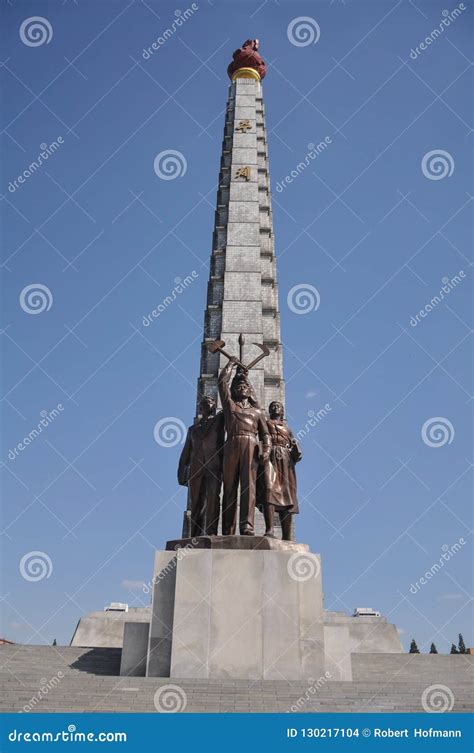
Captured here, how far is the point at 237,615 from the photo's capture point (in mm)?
9531

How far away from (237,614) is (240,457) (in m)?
2.42

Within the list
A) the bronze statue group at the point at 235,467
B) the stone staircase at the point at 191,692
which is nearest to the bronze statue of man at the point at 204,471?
the bronze statue group at the point at 235,467

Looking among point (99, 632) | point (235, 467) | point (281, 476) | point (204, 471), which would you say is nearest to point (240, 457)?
point (235, 467)

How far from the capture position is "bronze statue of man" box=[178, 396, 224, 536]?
10.8 meters

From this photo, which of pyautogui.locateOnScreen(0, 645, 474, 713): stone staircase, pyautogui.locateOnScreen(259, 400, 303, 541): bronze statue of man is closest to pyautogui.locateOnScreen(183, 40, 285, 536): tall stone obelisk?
pyautogui.locateOnScreen(259, 400, 303, 541): bronze statue of man

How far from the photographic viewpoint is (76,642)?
1510 centimetres

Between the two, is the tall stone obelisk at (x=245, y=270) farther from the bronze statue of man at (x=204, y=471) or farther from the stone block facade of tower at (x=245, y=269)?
the bronze statue of man at (x=204, y=471)

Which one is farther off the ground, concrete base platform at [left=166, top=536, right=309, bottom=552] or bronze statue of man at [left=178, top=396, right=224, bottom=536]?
bronze statue of man at [left=178, top=396, right=224, bottom=536]

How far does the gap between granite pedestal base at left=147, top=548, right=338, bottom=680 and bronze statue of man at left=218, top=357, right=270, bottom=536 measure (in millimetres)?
762

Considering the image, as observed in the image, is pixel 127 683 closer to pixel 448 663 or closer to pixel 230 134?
pixel 448 663

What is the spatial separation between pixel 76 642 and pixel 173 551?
6525 millimetres

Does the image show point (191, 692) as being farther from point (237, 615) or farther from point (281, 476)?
point (281, 476)

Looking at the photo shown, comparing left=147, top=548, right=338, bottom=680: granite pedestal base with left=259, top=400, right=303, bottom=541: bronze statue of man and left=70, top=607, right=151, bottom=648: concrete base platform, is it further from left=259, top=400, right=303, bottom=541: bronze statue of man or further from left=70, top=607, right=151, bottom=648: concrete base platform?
left=70, top=607, right=151, bottom=648: concrete base platform

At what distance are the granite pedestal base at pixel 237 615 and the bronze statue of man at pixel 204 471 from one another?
805 mm
